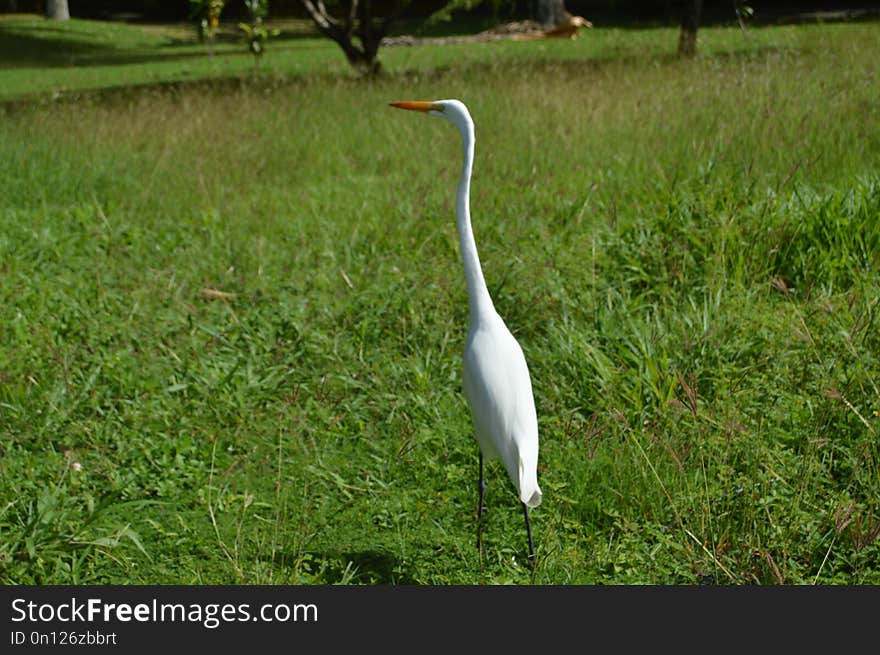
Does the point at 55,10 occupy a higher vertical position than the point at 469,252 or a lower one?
higher

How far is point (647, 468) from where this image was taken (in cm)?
320

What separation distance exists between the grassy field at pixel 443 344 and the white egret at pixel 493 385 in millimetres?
361

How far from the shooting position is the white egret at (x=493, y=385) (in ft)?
8.98

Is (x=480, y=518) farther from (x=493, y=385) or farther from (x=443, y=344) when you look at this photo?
(x=443, y=344)

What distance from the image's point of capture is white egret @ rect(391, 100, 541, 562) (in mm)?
2736

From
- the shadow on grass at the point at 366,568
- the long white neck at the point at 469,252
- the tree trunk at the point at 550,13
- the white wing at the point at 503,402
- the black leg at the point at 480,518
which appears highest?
the tree trunk at the point at 550,13

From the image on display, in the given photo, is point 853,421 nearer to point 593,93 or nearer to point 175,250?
point 175,250

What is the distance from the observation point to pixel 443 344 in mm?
4281

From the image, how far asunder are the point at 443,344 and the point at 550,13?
1938 centimetres

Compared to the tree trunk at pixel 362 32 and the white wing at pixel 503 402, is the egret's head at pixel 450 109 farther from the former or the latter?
the tree trunk at pixel 362 32

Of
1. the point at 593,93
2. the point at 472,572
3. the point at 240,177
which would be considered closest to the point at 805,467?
the point at 472,572

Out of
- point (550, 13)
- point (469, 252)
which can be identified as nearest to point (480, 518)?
point (469, 252)

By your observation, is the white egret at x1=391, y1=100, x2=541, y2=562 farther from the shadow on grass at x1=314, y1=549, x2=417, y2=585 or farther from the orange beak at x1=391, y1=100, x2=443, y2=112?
the shadow on grass at x1=314, y1=549, x2=417, y2=585

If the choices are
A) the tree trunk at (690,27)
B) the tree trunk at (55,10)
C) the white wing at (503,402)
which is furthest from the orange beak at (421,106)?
the tree trunk at (55,10)
